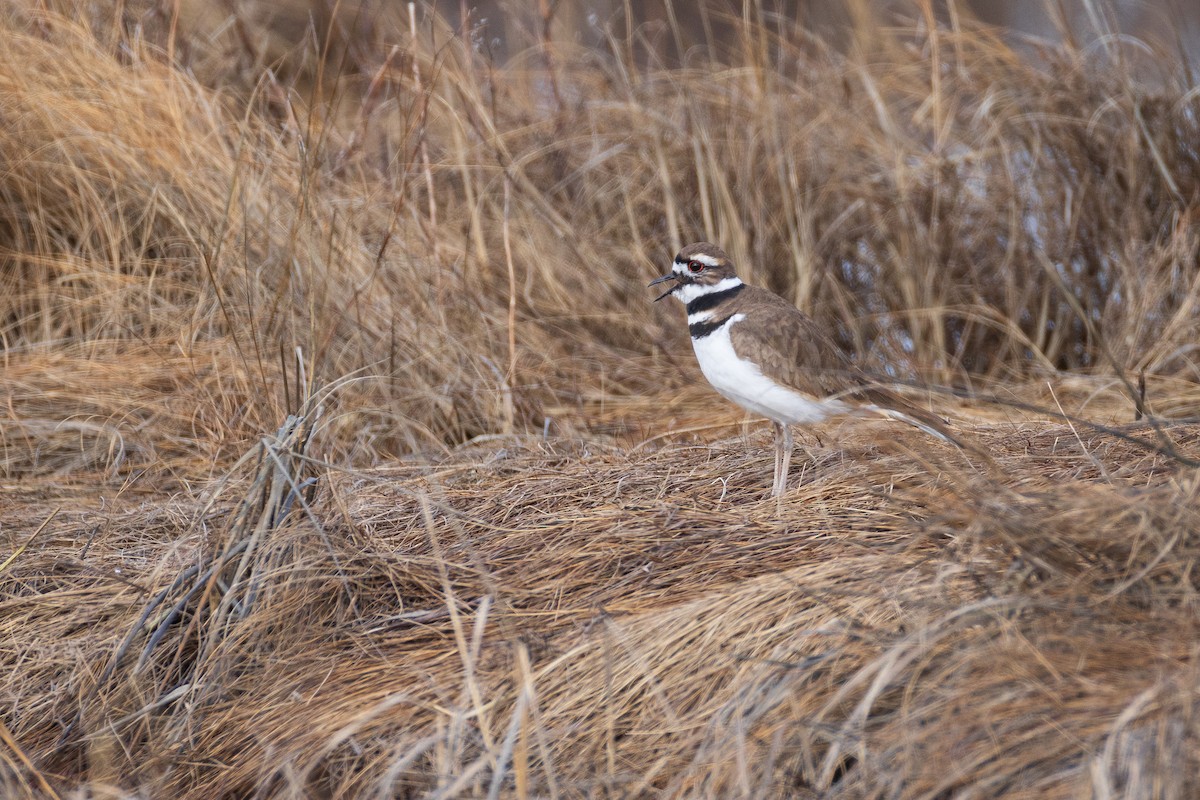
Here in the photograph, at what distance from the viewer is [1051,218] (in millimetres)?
5480

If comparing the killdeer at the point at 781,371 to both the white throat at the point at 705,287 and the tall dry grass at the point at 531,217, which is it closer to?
the white throat at the point at 705,287

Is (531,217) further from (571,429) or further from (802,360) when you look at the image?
(802,360)

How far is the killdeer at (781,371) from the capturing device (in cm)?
346

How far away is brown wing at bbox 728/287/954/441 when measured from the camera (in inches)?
137

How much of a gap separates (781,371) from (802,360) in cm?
13

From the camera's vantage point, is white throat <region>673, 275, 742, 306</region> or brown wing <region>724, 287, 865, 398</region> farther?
white throat <region>673, 275, 742, 306</region>

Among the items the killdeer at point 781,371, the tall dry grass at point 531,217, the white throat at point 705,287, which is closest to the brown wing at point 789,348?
the killdeer at point 781,371

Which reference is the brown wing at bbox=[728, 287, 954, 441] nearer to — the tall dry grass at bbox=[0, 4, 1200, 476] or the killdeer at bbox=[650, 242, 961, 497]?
the killdeer at bbox=[650, 242, 961, 497]

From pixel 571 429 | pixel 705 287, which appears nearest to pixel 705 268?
pixel 705 287

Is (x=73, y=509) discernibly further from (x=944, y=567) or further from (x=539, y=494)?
(x=944, y=567)

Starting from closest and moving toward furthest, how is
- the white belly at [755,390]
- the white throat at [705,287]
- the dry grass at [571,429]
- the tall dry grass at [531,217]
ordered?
the dry grass at [571,429] → the white belly at [755,390] → the white throat at [705,287] → the tall dry grass at [531,217]

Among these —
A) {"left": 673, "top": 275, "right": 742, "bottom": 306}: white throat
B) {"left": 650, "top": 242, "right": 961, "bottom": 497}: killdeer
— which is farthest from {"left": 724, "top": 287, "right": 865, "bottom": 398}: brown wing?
{"left": 673, "top": 275, "right": 742, "bottom": 306}: white throat

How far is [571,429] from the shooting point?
4.41m

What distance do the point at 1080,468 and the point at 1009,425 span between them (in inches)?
30.8
